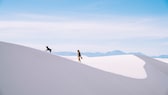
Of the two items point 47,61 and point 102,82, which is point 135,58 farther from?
point 47,61

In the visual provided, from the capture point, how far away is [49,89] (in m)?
12.5

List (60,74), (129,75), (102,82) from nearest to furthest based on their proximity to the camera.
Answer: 1. (60,74)
2. (102,82)
3. (129,75)

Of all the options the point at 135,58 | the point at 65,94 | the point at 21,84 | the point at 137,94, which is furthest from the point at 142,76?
the point at 21,84

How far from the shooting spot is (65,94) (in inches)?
499

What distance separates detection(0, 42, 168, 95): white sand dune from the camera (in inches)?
474

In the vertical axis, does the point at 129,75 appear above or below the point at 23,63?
below

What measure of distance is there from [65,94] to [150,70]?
12.2m

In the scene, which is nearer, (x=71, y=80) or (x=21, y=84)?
(x=21, y=84)

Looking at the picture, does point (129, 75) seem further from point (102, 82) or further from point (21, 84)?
point (21, 84)

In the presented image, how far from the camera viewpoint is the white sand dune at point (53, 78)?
12047 millimetres

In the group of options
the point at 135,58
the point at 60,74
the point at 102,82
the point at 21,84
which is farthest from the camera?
the point at 135,58

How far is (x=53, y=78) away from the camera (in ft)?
44.3

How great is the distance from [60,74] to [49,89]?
1.78m

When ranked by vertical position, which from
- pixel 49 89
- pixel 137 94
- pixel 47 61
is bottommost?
pixel 137 94
